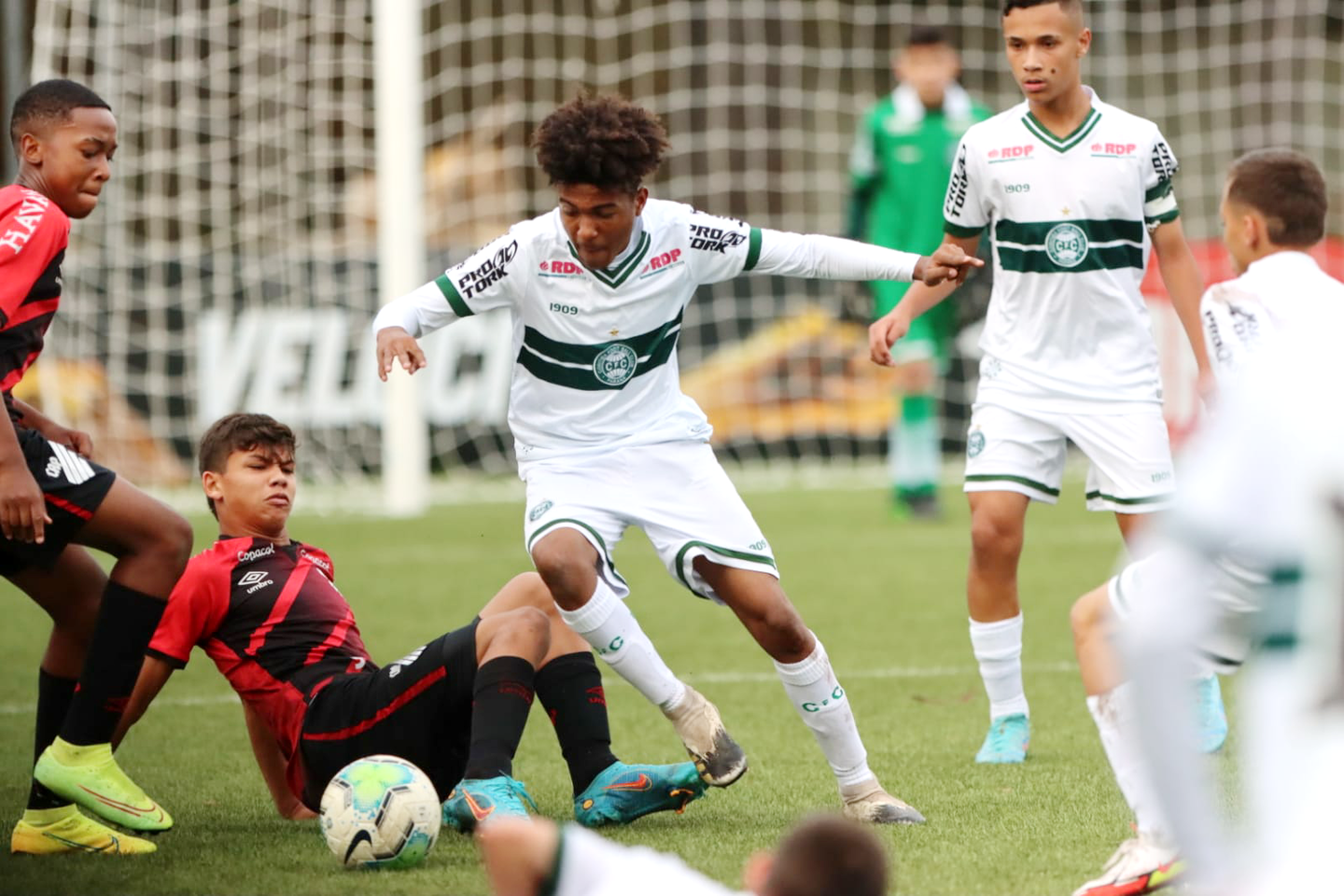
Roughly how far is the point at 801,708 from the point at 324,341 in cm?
838

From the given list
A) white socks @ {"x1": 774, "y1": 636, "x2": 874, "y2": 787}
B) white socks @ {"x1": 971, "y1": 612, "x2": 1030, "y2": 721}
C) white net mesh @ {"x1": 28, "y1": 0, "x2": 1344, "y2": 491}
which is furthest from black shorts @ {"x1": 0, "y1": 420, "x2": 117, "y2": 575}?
white net mesh @ {"x1": 28, "y1": 0, "x2": 1344, "y2": 491}

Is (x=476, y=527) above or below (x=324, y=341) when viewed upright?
below

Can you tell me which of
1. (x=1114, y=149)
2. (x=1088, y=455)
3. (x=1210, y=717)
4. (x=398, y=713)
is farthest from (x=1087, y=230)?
(x=398, y=713)

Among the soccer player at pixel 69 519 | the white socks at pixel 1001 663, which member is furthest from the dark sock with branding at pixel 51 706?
the white socks at pixel 1001 663

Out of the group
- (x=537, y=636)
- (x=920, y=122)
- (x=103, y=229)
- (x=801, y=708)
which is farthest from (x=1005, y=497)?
(x=103, y=229)

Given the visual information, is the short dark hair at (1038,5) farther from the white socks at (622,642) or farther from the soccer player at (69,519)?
the soccer player at (69,519)

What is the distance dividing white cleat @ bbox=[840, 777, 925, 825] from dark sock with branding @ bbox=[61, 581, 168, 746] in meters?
1.57

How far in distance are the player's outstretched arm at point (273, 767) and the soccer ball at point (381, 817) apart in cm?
57

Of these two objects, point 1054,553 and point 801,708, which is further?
point 1054,553

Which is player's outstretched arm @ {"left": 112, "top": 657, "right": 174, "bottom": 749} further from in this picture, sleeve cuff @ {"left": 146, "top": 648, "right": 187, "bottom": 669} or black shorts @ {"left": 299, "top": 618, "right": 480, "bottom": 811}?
black shorts @ {"left": 299, "top": 618, "right": 480, "bottom": 811}

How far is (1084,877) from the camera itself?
3.28 m

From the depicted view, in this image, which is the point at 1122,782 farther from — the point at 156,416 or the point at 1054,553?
the point at 156,416

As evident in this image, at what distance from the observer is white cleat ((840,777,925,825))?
12.7ft

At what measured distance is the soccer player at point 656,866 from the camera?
84.6 inches
